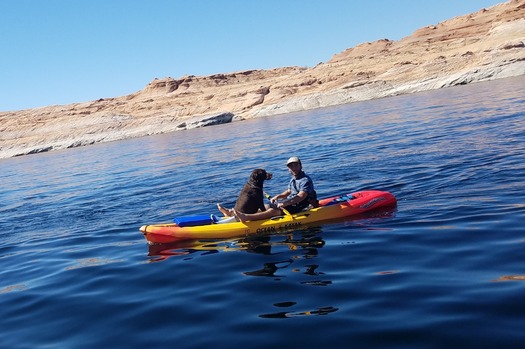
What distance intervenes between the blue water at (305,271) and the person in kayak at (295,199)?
526mm

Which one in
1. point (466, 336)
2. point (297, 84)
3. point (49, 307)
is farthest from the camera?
point (297, 84)

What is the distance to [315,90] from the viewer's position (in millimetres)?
64688

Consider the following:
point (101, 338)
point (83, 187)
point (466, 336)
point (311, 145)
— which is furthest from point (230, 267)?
point (311, 145)

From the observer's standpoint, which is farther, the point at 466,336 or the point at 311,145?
the point at 311,145

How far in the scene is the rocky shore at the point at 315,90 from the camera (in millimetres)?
54281

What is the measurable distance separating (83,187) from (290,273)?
1544cm

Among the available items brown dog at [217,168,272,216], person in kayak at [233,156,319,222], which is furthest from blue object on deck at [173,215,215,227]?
brown dog at [217,168,272,216]

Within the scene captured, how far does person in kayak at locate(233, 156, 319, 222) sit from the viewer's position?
9.48m

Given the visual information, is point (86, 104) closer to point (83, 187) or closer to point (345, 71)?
point (345, 71)

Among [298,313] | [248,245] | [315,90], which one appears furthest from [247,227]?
[315,90]

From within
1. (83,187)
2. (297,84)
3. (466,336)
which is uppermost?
(297,84)

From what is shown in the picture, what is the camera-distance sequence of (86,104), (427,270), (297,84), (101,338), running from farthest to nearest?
(86,104) < (297,84) < (427,270) < (101,338)

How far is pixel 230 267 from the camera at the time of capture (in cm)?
741

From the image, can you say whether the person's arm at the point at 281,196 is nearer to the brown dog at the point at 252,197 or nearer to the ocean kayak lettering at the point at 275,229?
the brown dog at the point at 252,197
